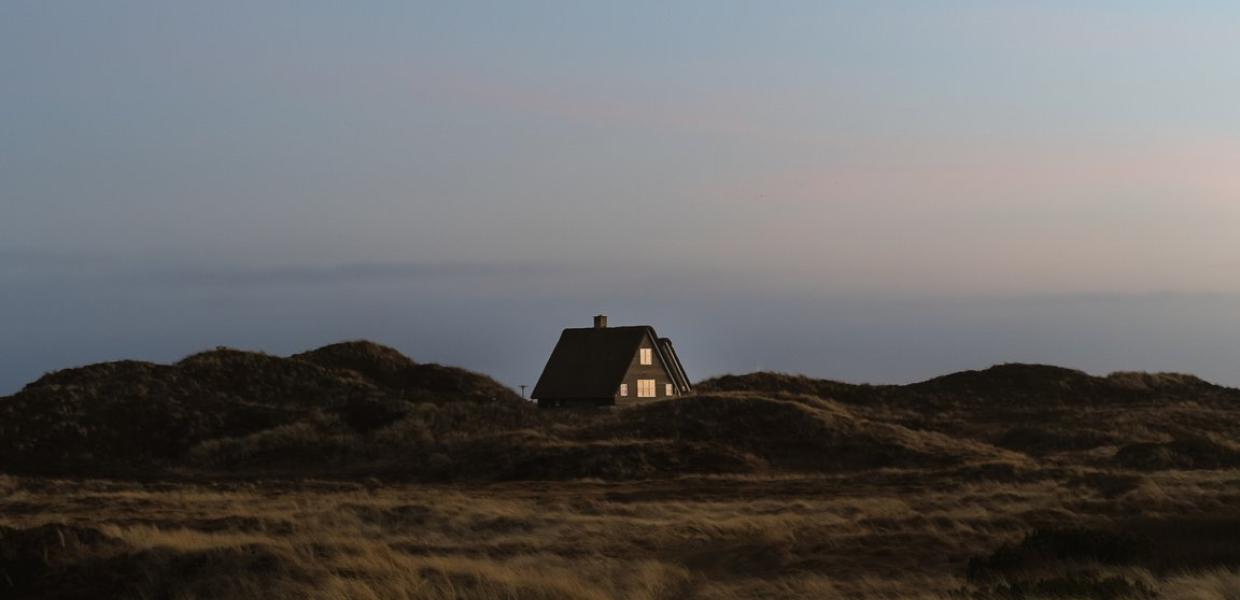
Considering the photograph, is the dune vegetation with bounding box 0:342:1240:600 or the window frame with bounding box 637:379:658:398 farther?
the window frame with bounding box 637:379:658:398

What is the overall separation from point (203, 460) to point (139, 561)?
35533 millimetres

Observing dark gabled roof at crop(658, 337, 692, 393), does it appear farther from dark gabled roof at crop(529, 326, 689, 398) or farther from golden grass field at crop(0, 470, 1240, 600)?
golden grass field at crop(0, 470, 1240, 600)

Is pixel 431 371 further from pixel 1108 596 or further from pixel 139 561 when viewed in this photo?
pixel 1108 596

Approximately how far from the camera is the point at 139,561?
19.9m

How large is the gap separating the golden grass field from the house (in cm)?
2570

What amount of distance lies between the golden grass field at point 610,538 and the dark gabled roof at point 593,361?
25893 millimetres

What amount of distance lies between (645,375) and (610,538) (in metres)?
44.4

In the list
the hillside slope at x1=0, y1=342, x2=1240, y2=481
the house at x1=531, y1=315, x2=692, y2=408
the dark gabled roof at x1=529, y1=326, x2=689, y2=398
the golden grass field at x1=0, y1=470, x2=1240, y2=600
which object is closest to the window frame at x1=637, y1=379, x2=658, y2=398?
the house at x1=531, y1=315, x2=692, y2=408

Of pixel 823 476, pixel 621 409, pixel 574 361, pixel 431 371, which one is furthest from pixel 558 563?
pixel 431 371

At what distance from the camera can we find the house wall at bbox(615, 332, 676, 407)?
6875cm

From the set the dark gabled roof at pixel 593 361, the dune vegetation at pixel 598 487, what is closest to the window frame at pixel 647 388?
the dark gabled roof at pixel 593 361

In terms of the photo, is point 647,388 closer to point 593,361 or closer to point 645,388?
point 645,388

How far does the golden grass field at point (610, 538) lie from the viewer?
1816 centimetres

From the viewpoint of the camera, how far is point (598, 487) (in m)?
43.5
